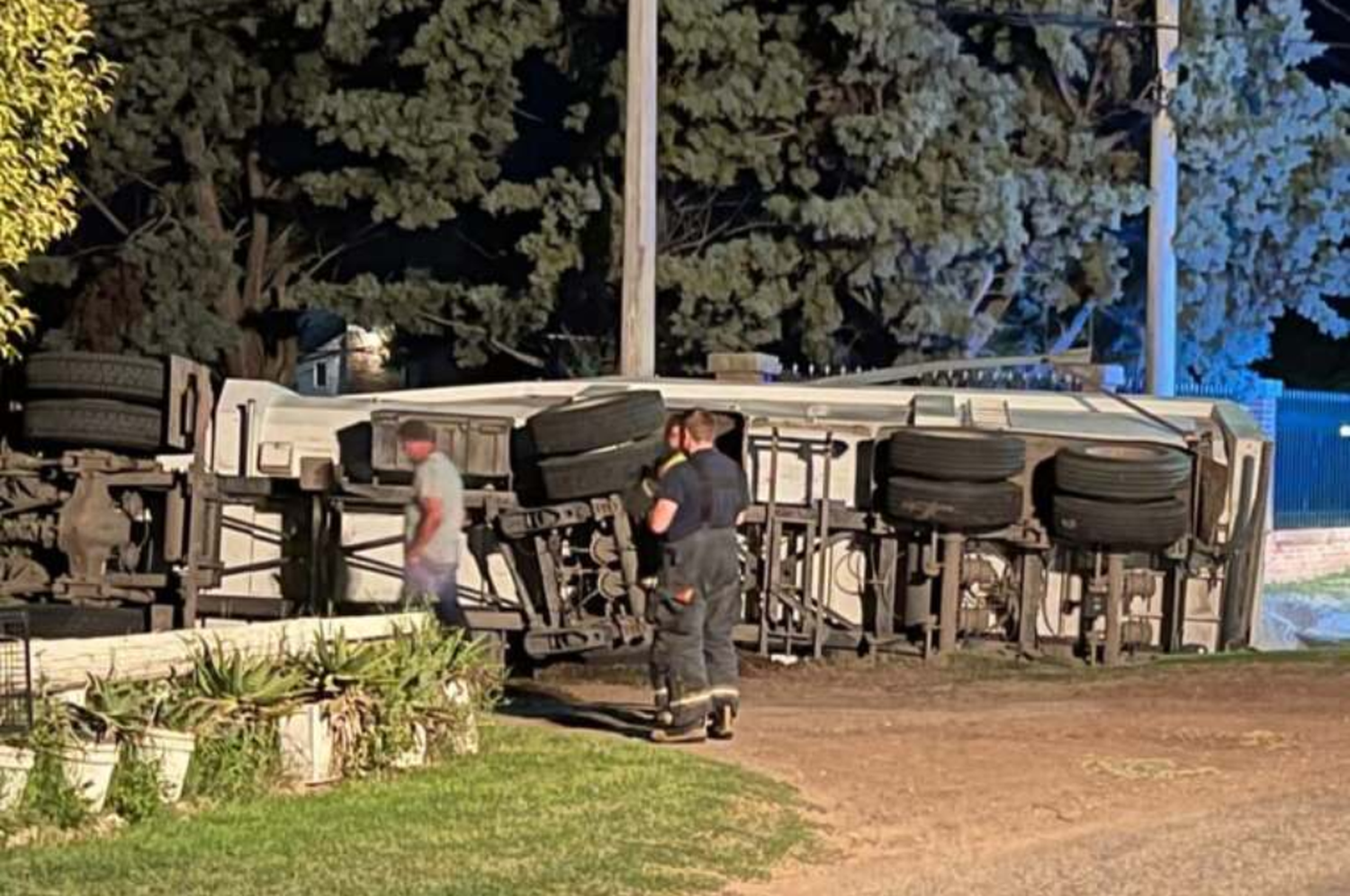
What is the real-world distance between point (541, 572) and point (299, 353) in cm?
1921

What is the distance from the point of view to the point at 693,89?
2417cm

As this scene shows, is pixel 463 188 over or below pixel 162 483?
over

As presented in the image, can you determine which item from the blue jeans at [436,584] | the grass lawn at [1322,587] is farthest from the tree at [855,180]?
the blue jeans at [436,584]

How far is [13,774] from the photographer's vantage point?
7863 millimetres

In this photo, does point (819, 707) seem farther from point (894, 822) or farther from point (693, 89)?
point (693, 89)

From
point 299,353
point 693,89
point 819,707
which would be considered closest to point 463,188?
point 693,89

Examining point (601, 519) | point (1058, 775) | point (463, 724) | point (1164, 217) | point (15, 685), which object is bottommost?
point (1058, 775)

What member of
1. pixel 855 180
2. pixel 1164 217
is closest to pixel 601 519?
pixel 855 180

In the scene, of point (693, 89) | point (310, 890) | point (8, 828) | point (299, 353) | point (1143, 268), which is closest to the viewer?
point (310, 890)

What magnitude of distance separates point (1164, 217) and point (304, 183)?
35.7 feet

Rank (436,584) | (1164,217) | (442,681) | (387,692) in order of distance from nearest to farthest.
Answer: (387,692) → (442,681) → (436,584) → (1164,217)

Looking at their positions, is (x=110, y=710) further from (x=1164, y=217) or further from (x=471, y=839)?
(x=1164, y=217)

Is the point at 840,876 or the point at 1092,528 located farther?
the point at 1092,528

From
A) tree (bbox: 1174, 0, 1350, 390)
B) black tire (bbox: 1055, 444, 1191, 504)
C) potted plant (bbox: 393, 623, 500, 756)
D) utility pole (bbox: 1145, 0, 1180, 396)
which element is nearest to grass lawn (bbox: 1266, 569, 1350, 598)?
tree (bbox: 1174, 0, 1350, 390)
